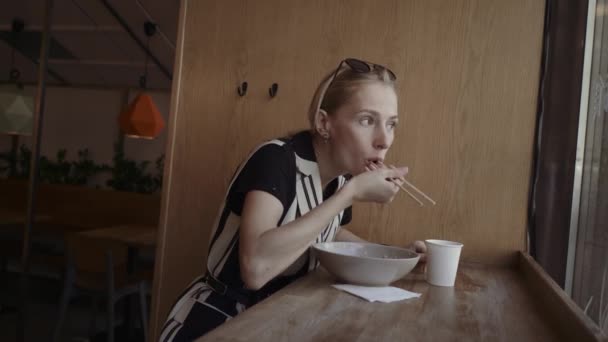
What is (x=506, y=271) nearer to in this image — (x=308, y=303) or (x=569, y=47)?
(x=569, y=47)

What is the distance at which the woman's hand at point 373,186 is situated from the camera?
1.19 meters

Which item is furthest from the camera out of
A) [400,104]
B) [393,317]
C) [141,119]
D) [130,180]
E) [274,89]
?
[130,180]

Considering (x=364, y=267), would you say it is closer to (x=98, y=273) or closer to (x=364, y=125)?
(x=364, y=125)

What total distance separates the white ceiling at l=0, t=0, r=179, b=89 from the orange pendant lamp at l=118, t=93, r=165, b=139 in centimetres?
99

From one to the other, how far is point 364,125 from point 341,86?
0.43 ft

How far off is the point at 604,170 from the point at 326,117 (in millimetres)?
858

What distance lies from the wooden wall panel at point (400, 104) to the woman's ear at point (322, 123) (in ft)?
1.64

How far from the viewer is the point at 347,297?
1083 millimetres

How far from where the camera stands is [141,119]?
4.58m

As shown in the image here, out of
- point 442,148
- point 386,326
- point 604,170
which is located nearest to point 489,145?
point 442,148

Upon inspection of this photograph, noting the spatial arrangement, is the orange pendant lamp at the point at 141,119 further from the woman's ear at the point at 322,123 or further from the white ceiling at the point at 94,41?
the woman's ear at the point at 322,123

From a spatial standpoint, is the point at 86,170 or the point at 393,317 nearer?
the point at 393,317

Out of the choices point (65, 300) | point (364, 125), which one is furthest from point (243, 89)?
point (65, 300)

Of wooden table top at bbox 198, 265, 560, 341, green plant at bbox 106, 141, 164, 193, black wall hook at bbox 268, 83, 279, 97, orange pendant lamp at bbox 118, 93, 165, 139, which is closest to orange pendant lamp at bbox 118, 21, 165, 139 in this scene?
orange pendant lamp at bbox 118, 93, 165, 139
